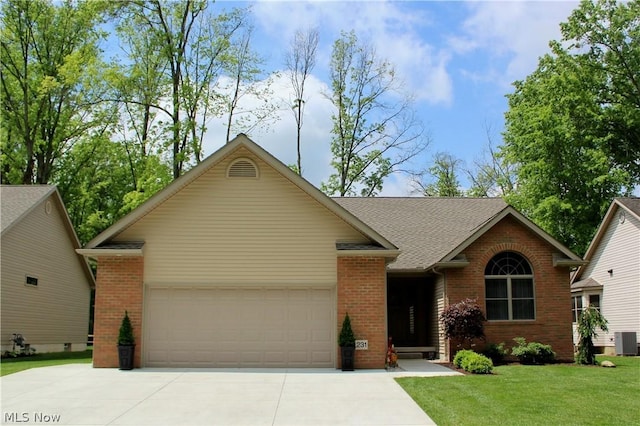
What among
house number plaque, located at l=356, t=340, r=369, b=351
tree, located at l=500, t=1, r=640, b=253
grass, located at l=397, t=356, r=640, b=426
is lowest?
grass, located at l=397, t=356, r=640, b=426

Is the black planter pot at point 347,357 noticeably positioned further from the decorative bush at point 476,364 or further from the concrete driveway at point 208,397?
the decorative bush at point 476,364

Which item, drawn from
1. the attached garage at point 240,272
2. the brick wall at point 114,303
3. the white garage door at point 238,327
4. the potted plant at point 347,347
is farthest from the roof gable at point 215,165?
the potted plant at point 347,347

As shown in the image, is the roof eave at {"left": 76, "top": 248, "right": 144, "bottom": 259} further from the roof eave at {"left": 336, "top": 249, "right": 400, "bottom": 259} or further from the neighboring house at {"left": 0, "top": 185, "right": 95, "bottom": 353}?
the neighboring house at {"left": 0, "top": 185, "right": 95, "bottom": 353}

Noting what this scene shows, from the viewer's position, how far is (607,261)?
28406mm

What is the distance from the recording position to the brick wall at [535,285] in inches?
797

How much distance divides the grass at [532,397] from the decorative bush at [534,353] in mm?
1901

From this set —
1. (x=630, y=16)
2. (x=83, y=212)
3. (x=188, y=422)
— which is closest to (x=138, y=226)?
(x=188, y=422)

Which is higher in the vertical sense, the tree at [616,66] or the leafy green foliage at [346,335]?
the tree at [616,66]

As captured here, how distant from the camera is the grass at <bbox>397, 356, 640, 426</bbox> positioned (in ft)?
36.4

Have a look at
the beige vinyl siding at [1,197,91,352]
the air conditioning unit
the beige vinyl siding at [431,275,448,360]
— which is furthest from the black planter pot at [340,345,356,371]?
the beige vinyl siding at [1,197,91,352]

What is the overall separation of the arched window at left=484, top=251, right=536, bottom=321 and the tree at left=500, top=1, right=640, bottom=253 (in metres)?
13.4

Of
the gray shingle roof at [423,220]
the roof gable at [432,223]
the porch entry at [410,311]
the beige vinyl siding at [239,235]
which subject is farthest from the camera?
the porch entry at [410,311]

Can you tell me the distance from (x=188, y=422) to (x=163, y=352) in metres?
7.54

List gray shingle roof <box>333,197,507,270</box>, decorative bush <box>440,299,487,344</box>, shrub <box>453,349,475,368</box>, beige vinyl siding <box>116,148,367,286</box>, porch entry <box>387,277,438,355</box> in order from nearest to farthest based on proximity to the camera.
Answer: shrub <box>453,349,475,368</box> < beige vinyl siding <box>116,148,367,286</box> < decorative bush <box>440,299,487,344</box> < gray shingle roof <box>333,197,507,270</box> < porch entry <box>387,277,438,355</box>
